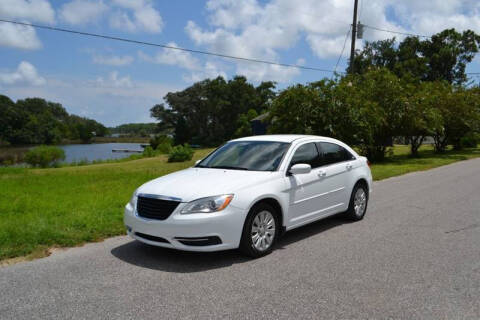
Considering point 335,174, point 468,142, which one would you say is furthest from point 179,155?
point 335,174

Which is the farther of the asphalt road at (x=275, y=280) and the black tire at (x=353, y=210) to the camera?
the black tire at (x=353, y=210)

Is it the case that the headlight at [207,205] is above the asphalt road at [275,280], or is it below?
above

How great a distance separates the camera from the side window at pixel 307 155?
6.37 m

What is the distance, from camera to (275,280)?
460 centimetres

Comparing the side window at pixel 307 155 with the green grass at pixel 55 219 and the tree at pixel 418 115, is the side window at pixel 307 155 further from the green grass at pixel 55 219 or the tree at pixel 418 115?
the tree at pixel 418 115

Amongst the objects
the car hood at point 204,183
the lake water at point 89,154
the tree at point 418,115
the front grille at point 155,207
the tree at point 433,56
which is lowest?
the lake water at point 89,154

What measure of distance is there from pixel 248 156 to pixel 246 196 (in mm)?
1252

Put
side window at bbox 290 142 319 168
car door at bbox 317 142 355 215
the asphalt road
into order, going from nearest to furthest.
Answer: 1. the asphalt road
2. side window at bbox 290 142 319 168
3. car door at bbox 317 142 355 215

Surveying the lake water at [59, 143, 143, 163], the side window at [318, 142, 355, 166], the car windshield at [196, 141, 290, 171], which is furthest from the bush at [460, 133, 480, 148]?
the lake water at [59, 143, 143, 163]

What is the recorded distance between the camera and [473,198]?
1000 centimetres

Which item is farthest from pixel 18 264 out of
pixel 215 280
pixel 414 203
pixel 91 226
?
pixel 414 203

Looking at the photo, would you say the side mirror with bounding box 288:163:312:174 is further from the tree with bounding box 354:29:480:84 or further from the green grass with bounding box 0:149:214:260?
the tree with bounding box 354:29:480:84

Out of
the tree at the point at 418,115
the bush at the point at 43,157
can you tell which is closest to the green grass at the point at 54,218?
the tree at the point at 418,115

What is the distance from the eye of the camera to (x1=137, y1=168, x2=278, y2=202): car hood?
5160 millimetres
